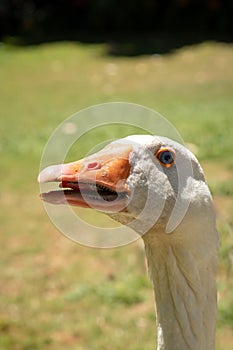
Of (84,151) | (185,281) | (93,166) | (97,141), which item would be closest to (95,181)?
(93,166)

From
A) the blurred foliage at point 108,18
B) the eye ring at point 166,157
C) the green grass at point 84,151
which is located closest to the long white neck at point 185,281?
the eye ring at point 166,157

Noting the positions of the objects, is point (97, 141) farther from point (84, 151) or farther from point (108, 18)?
point (108, 18)

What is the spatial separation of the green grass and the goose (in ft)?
3.64

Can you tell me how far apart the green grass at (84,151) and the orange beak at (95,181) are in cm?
133

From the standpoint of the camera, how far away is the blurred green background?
11.9ft

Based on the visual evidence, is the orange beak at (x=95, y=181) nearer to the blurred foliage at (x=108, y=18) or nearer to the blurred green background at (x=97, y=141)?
the blurred green background at (x=97, y=141)

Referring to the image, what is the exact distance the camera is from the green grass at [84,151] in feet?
11.9

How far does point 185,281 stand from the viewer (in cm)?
189

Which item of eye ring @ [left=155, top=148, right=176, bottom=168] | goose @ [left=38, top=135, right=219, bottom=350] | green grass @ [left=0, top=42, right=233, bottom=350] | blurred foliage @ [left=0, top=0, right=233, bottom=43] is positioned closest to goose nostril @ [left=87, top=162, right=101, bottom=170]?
goose @ [left=38, top=135, right=219, bottom=350]

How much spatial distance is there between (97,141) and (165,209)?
448cm

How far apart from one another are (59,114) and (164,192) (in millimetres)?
5735

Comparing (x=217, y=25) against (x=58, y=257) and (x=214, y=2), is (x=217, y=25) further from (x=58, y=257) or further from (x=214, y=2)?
(x=58, y=257)

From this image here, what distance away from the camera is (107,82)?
8.76m

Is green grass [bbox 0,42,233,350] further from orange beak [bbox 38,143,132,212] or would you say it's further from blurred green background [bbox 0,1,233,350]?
orange beak [bbox 38,143,132,212]
